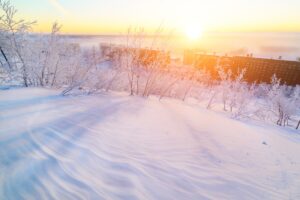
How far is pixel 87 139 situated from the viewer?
14.3 feet

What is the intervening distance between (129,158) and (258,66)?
5887 centimetres

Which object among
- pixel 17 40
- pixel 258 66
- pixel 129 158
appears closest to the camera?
pixel 129 158

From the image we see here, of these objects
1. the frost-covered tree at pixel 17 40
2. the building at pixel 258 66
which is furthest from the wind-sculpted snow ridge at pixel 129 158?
the building at pixel 258 66

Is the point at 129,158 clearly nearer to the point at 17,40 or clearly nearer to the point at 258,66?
the point at 17,40

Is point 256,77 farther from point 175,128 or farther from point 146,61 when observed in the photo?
point 175,128

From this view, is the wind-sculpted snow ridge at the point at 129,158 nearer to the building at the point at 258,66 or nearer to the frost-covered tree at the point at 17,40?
the frost-covered tree at the point at 17,40

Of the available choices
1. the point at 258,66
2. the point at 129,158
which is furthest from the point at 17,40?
the point at 258,66

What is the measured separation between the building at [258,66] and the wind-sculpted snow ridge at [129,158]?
1850 inches

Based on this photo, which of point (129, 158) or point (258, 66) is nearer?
point (129, 158)

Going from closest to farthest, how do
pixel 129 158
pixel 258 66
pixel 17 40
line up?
pixel 129 158 < pixel 17 40 < pixel 258 66

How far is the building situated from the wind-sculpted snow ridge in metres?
47.0

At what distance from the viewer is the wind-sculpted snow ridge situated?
3.03 metres

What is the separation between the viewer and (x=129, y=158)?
3.86m

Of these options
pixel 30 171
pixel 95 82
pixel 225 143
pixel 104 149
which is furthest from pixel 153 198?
pixel 95 82
